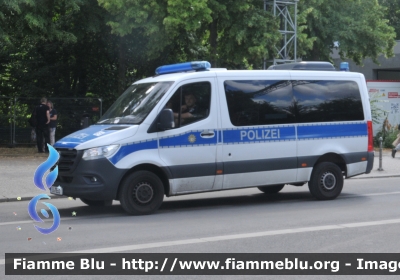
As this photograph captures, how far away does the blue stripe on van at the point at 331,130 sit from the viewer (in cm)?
1261

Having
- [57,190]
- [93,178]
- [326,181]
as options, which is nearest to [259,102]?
[326,181]

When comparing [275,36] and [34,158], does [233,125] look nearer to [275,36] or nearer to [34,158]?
[34,158]

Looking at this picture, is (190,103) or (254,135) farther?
(254,135)

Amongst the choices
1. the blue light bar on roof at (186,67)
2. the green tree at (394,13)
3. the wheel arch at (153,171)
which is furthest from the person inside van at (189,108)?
the green tree at (394,13)

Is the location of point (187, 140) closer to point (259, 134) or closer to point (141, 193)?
point (141, 193)

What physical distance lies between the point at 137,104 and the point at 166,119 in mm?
798

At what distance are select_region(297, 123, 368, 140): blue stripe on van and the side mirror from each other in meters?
2.70

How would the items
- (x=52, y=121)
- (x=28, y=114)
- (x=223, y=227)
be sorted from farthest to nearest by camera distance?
(x=28, y=114)
(x=52, y=121)
(x=223, y=227)

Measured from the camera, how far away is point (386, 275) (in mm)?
6977

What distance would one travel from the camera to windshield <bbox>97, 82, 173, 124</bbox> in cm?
1128

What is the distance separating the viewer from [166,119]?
36.0 feet

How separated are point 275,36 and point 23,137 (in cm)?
973

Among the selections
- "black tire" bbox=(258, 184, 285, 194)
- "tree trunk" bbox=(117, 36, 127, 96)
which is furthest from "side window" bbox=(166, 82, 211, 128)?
"tree trunk" bbox=(117, 36, 127, 96)

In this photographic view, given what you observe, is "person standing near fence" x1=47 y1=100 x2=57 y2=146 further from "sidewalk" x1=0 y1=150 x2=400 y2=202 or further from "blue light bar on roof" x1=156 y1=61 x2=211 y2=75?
"blue light bar on roof" x1=156 y1=61 x2=211 y2=75
